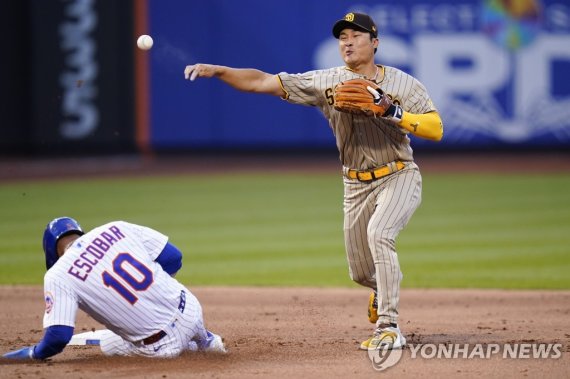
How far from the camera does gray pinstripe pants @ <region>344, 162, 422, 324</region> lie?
5.89 m

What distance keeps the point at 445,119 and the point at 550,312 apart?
1267 cm

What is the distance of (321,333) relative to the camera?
6746 mm

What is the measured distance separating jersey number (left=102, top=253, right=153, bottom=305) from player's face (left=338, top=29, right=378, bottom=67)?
1.86 meters

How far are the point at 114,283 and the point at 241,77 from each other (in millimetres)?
1514

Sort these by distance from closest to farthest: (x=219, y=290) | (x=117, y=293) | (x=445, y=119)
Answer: (x=117, y=293)
(x=219, y=290)
(x=445, y=119)

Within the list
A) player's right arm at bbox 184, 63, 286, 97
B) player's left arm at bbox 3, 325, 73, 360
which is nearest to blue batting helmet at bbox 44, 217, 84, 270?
player's left arm at bbox 3, 325, 73, 360

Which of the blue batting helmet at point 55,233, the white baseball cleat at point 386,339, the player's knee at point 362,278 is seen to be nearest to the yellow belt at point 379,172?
the player's knee at point 362,278

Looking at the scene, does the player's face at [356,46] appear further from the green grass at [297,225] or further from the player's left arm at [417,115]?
the green grass at [297,225]

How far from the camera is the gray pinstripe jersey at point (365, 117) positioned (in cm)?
609

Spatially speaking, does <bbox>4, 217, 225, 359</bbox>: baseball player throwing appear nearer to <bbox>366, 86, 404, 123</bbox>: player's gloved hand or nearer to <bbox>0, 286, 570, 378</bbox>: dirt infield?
<bbox>0, 286, 570, 378</bbox>: dirt infield

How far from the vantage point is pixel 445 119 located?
20.0 metres

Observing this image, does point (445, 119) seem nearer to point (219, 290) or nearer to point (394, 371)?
point (219, 290)

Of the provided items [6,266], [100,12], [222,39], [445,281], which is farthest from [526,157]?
[6,266]

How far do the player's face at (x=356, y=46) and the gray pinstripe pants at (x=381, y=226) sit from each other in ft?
2.46
